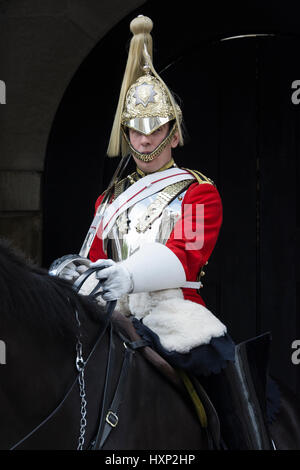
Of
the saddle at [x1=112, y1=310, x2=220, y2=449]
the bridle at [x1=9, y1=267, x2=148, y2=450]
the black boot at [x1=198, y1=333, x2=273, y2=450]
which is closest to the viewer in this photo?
the bridle at [x1=9, y1=267, x2=148, y2=450]

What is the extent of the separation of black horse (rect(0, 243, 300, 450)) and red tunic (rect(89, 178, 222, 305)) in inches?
15.2

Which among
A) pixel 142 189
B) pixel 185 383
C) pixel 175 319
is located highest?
pixel 142 189

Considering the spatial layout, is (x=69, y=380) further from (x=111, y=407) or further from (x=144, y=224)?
(x=144, y=224)

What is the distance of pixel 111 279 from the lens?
6.00ft

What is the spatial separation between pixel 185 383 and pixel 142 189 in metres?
0.79

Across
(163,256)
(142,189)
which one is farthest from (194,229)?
(142,189)

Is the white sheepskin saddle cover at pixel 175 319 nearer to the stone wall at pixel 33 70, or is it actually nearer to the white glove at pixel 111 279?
the white glove at pixel 111 279

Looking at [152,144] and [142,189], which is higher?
[152,144]

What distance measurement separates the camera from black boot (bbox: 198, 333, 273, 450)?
82.9 inches

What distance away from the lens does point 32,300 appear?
156 centimetres

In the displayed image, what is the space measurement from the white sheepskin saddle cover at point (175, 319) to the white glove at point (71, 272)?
281mm

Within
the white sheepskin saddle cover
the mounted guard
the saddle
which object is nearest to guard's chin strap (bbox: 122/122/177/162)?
the mounted guard

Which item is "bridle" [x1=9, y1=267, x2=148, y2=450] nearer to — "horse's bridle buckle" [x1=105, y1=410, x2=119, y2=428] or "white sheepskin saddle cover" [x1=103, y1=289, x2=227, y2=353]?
"horse's bridle buckle" [x1=105, y1=410, x2=119, y2=428]
